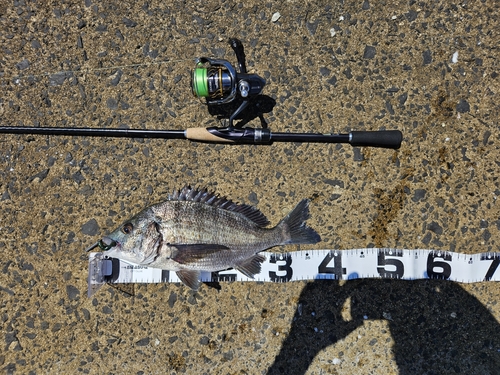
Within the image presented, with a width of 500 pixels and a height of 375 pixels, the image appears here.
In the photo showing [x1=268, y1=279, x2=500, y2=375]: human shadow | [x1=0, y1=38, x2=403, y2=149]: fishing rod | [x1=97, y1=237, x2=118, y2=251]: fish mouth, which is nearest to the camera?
[x1=97, y1=237, x2=118, y2=251]: fish mouth

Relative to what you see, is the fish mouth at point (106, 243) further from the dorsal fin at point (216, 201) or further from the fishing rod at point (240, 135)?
the fishing rod at point (240, 135)

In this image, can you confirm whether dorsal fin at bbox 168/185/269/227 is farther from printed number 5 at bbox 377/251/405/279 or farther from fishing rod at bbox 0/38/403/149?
printed number 5 at bbox 377/251/405/279

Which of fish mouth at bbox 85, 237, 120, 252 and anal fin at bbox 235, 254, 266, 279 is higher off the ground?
fish mouth at bbox 85, 237, 120, 252

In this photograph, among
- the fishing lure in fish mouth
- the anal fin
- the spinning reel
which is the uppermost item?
the spinning reel

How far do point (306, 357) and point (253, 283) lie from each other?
2.39ft

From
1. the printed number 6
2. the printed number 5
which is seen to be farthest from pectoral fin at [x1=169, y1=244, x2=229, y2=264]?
the printed number 6

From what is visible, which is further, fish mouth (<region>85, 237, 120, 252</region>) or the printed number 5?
the printed number 5

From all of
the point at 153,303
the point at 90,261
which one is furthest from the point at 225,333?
the point at 90,261

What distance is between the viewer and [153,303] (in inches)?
110

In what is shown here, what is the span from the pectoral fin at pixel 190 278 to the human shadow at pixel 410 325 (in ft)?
2.87

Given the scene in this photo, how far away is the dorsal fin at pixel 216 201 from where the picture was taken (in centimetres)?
263

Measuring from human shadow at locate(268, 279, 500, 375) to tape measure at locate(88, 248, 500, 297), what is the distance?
0.09 meters

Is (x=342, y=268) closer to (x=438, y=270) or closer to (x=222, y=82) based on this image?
(x=438, y=270)

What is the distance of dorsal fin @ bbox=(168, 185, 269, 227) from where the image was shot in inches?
104
